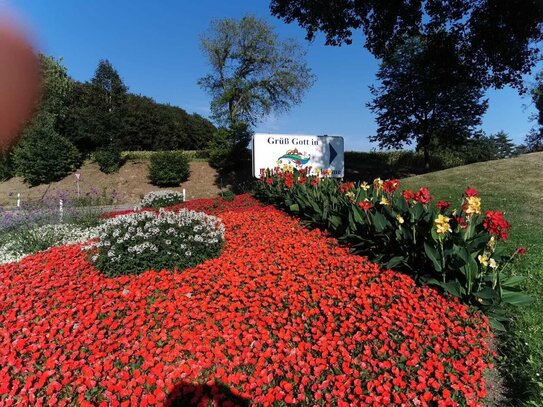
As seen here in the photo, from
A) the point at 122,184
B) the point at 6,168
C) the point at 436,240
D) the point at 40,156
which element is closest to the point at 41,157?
the point at 40,156

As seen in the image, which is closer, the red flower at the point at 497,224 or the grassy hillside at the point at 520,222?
the grassy hillside at the point at 520,222

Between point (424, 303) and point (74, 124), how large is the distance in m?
32.9

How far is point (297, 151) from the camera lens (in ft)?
49.0

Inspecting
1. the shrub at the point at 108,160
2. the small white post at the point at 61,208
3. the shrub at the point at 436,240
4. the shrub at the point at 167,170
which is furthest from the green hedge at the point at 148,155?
the shrub at the point at 436,240

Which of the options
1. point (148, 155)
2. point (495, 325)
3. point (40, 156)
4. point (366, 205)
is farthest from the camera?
point (148, 155)

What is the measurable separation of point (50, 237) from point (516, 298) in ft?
24.6

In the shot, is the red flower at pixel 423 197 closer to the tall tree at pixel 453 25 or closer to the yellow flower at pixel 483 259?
the yellow flower at pixel 483 259

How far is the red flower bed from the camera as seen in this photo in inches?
112

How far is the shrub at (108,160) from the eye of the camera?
25.5 m

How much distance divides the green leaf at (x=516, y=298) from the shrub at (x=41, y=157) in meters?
26.8

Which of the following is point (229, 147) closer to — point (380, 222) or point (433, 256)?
point (380, 222)

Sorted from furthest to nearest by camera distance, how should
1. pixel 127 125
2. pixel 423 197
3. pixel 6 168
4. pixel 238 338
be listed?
pixel 127 125
pixel 6 168
pixel 423 197
pixel 238 338

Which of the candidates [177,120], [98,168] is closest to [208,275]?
[98,168]

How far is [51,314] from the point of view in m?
3.73
